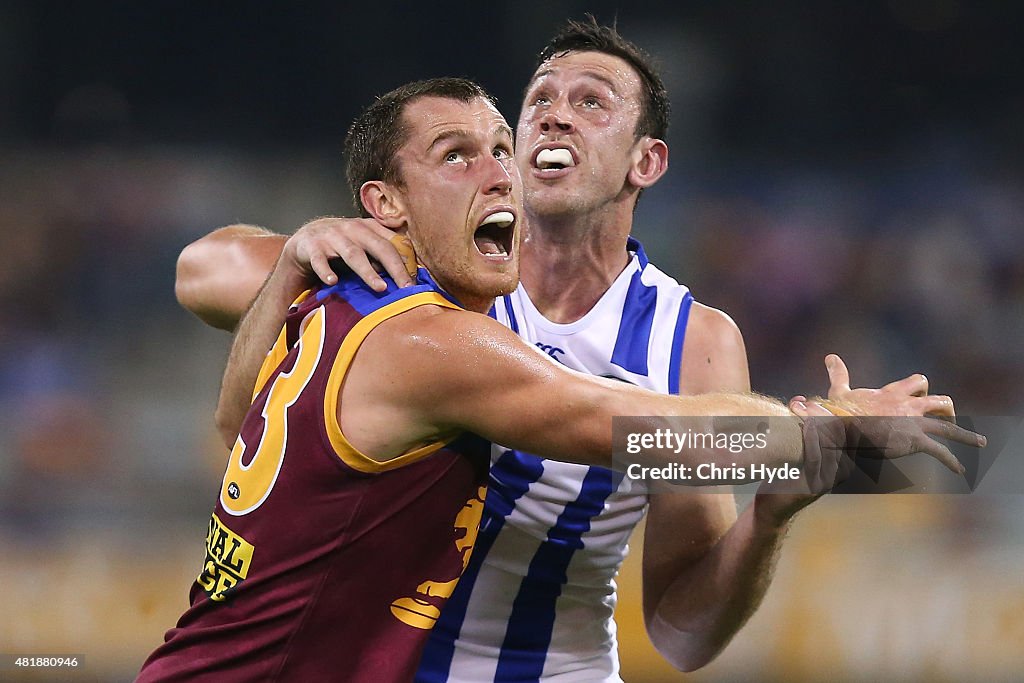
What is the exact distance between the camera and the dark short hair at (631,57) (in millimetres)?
3418

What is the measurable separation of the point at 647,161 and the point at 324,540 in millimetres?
1711

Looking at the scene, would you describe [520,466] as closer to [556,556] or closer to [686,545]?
[556,556]

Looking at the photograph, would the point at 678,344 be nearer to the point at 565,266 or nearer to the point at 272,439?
the point at 565,266

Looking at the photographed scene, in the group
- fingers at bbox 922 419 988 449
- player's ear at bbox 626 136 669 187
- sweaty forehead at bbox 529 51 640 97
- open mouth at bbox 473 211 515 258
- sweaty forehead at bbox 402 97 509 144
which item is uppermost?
sweaty forehead at bbox 529 51 640 97

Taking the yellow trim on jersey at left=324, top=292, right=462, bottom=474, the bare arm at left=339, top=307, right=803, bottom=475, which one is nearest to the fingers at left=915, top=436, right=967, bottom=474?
the bare arm at left=339, top=307, right=803, bottom=475

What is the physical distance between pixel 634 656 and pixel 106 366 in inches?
128

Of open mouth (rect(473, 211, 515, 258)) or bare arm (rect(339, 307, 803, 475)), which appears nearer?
bare arm (rect(339, 307, 803, 475))

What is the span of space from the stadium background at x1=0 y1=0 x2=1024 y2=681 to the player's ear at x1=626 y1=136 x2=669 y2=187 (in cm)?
244

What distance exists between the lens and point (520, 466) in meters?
2.88

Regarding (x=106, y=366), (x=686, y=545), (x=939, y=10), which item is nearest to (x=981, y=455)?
(x=686, y=545)

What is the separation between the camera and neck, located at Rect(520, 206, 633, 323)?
126 inches

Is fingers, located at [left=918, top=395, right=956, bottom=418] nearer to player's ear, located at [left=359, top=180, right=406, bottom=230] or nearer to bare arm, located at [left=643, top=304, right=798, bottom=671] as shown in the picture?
bare arm, located at [left=643, top=304, right=798, bottom=671]

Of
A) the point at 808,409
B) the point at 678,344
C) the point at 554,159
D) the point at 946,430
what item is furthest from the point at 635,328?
the point at 946,430

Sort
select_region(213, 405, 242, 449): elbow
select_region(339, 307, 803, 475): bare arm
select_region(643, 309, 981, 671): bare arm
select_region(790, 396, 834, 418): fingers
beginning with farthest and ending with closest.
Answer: select_region(643, 309, 981, 671): bare arm
select_region(213, 405, 242, 449): elbow
select_region(790, 396, 834, 418): fingers
select_region(339, 307, 803, 475): bare arm
